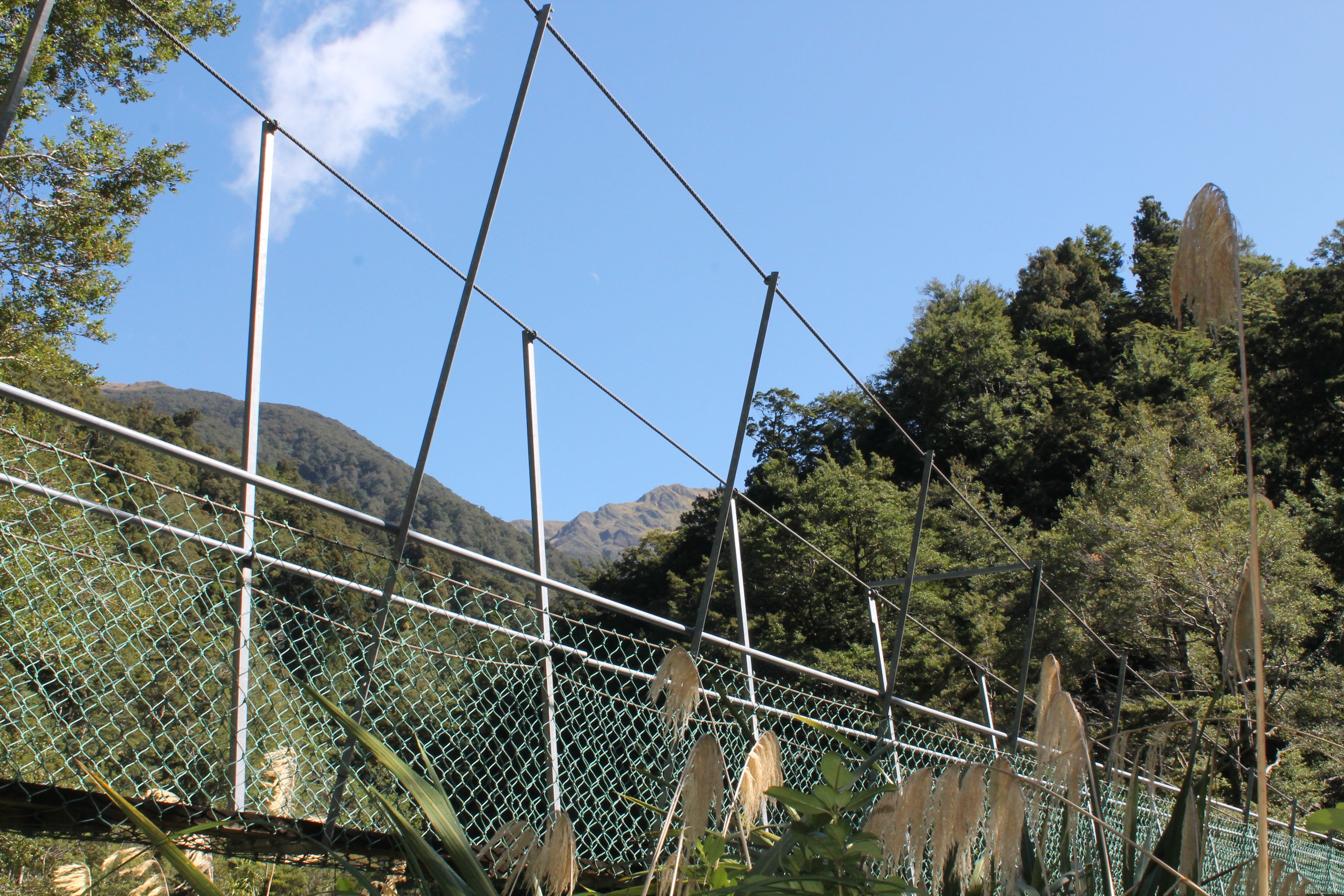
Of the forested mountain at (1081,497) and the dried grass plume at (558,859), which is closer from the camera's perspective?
the dried grass plume at (558,859)

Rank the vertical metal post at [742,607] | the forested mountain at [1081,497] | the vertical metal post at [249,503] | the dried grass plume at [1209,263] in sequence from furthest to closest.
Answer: the forested mountain at [1081,497] → the vertical metal post at [742,607] → the vertical metal post at [249,503] → the dried grass plume at [1209,263]

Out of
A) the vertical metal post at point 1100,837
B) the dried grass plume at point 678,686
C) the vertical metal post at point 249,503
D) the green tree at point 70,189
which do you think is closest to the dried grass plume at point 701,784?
the dried grass plume at point 678,686

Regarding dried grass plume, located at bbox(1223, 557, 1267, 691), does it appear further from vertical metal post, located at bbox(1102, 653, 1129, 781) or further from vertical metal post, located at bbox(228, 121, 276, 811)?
vertical metal post, located at bbox(228, 121, 276, 811)

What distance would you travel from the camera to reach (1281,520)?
15.8 meters

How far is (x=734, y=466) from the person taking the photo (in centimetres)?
176

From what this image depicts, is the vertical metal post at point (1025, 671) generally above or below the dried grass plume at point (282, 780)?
above

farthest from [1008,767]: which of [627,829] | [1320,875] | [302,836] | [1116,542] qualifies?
[1116,542]

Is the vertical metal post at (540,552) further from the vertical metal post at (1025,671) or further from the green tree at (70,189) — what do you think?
the green tree at (70,189)

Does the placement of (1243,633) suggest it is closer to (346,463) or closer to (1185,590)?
(1185,590)

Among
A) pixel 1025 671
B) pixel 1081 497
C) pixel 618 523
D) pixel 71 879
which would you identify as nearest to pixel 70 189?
pixel 71 879

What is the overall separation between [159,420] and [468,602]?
865 inches

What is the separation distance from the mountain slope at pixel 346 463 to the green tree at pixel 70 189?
33354 millimetres

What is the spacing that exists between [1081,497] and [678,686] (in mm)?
23464

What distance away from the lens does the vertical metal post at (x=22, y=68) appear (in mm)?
934
